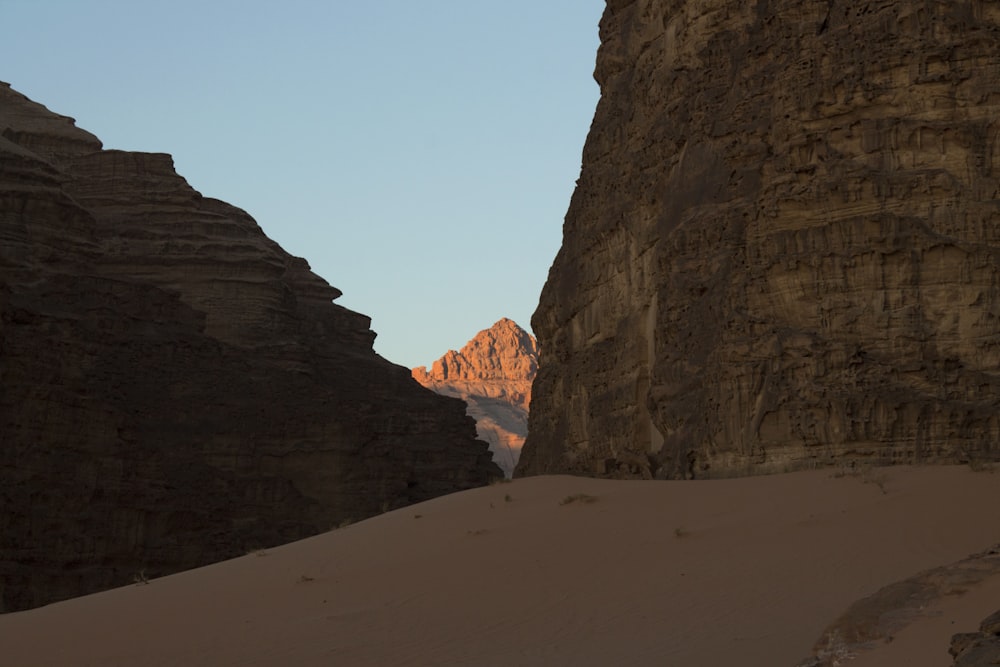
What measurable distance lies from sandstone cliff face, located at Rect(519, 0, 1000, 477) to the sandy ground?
1.34m

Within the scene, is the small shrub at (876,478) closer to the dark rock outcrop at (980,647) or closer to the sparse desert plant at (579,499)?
the sparse desert plant at (579,499)

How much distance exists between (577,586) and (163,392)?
59018 millimetres

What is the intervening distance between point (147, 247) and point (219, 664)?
72432 millimetres

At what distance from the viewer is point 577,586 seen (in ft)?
46.4

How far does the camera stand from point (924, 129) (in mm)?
17891

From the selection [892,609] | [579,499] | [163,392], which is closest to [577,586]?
[579,499]

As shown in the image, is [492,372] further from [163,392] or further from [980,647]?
[980,647]

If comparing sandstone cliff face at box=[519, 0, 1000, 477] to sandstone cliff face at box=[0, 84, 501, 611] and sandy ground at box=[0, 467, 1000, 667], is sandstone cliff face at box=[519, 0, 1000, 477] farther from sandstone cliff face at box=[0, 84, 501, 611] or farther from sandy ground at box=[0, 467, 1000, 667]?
sandstone cliff face at box=[0, 84, 501, 611]

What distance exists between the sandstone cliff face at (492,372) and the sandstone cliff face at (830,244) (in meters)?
142

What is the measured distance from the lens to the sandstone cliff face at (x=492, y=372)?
169 meters

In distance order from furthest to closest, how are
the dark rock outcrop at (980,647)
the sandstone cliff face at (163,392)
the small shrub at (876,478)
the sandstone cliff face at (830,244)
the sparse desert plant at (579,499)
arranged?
the sandstone cliff face at (163,392), the sandstone cliff face at (830,244), the sparse desert plant at (579,499), the small shrub at (876,478), the dark rock outcrop at (980,647)

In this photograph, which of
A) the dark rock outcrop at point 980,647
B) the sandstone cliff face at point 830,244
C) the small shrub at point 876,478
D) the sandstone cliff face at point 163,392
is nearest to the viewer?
the dark rock outcrop at point 980,647

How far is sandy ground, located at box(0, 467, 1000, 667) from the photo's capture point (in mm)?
12688

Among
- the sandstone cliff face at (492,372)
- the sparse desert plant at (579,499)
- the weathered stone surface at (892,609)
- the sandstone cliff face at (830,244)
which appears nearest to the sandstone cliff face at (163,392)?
the sandstone cliff face at (830,244)
